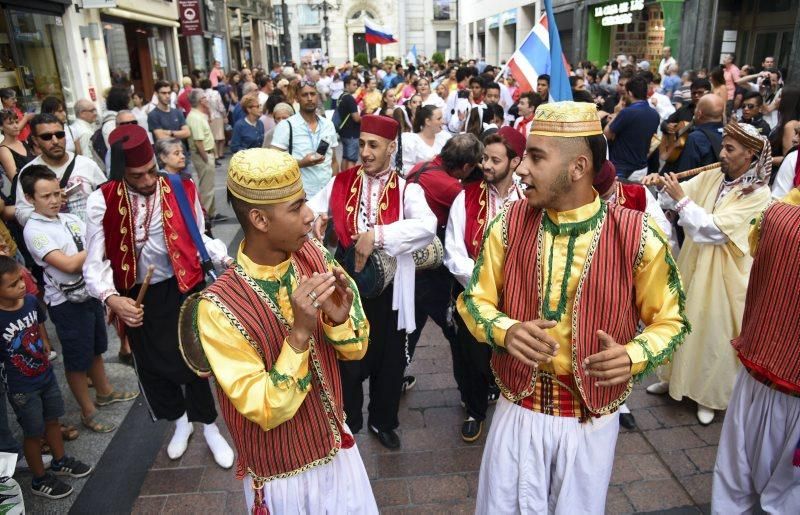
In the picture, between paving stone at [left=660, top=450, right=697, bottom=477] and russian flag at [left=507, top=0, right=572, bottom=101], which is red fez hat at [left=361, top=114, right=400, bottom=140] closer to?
paving stone at [left=660, top=450, right=697, bottom=477]

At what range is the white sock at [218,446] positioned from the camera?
3787 mm

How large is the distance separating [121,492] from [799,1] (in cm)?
1723

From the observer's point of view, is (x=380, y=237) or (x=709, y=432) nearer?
(x=380, y=237)

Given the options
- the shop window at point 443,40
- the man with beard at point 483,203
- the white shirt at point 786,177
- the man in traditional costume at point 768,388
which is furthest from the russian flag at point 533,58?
the shop window at point 443,40

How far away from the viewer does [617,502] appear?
340cm

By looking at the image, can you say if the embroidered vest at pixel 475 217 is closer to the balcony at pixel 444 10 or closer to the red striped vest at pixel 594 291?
the red striped vest at pixel 594 291

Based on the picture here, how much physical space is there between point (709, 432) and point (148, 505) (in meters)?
3.67

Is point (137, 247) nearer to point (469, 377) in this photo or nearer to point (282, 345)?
point (282, 345)

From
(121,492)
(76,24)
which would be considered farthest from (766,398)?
(76,24)

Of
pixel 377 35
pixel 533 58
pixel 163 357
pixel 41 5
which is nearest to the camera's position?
pixel 163 357

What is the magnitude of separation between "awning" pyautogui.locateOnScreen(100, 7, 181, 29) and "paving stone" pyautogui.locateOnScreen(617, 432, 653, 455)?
15.4 meters

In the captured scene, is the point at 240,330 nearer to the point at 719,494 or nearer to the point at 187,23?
the point at 719,494

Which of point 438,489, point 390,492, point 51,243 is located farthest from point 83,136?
point 438,489

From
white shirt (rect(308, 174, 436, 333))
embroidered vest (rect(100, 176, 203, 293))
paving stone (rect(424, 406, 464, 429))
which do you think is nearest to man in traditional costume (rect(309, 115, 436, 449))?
white shirt (rect(308, 174, 436, 333))
